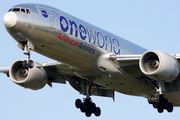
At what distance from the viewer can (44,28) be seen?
2212 centimetres

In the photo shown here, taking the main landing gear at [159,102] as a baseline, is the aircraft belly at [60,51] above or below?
above

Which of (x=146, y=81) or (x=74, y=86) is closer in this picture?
(x=146, y=81)

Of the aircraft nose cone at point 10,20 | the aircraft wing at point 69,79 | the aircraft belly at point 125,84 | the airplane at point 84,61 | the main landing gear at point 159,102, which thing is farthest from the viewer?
the aircraft wing at point 69,79

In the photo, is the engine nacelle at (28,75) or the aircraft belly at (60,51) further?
the engine nacelle at (28,75)

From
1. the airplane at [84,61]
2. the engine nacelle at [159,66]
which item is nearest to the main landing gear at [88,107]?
the airplane at [84,61]

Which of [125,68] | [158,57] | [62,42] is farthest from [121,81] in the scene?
[62,42]

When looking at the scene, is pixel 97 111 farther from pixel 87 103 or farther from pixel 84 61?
pixel 84 61

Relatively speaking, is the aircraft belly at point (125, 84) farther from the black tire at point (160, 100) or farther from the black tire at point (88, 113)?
the black tire at point (88, 113)

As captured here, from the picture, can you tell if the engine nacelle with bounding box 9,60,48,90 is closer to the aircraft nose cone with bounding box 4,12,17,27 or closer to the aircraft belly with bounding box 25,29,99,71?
the aircraft belly with bounding box 25,29,99,71

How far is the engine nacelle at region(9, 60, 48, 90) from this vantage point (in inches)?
1108

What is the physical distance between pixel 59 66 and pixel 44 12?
6006 millimetres

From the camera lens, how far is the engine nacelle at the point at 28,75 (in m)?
28.1

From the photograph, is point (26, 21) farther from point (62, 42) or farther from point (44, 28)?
point (62, 42)

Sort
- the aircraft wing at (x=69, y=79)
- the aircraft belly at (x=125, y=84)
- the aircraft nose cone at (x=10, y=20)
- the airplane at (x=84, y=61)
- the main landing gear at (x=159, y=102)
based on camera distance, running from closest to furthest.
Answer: the aircraft nose cone at (x=10, y=20), the airplane at (x=84, y=61), the aircraft belly at (x=125, y=84), the main landing gear at (x=159, y=102), the aircraft wing at (x=69, y=79)
